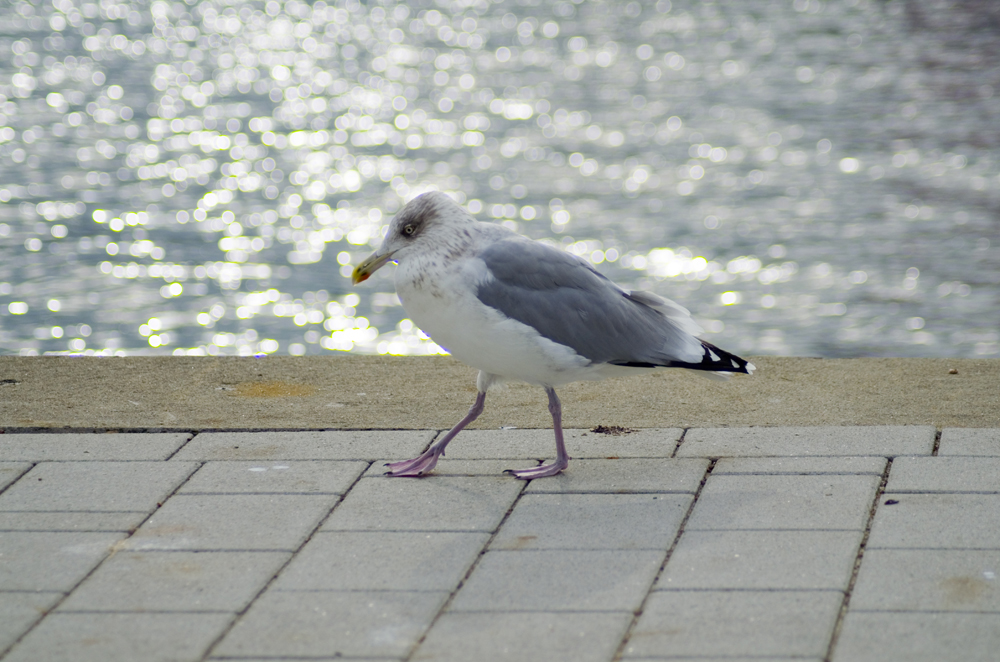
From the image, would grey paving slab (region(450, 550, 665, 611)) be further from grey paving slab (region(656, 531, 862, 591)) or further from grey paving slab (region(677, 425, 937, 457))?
grey paving slab (region(677, 425, 937, 457))

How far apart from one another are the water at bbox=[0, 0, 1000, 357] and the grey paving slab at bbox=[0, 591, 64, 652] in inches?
317

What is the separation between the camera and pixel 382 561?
13.9 ft

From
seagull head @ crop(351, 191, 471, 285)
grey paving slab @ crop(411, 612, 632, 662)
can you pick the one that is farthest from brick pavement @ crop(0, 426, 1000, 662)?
seagull head @ crop(351, 191, 471, 285)

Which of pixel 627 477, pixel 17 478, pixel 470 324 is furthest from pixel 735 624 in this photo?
pixel 17 478

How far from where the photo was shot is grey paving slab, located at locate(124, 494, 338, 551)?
174 inches

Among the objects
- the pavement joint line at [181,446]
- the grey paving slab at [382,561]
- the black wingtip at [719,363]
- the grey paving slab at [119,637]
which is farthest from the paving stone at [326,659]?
the black wingtip at [719,363]

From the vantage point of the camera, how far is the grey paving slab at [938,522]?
4242mm

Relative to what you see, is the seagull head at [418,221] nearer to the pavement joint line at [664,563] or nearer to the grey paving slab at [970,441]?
the pavement joint line at [664,563]

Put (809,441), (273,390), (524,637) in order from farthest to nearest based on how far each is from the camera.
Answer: (273,390) → (809,441) → (524,637)

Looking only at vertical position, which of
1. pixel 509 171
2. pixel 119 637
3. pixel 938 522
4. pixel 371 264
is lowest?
pixel 509 171

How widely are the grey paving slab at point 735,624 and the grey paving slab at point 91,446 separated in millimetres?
2393

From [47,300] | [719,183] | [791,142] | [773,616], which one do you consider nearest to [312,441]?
[773,616]

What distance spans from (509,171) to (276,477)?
13.3 meters

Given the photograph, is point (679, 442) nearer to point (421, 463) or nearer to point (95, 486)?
point (421, 463)
